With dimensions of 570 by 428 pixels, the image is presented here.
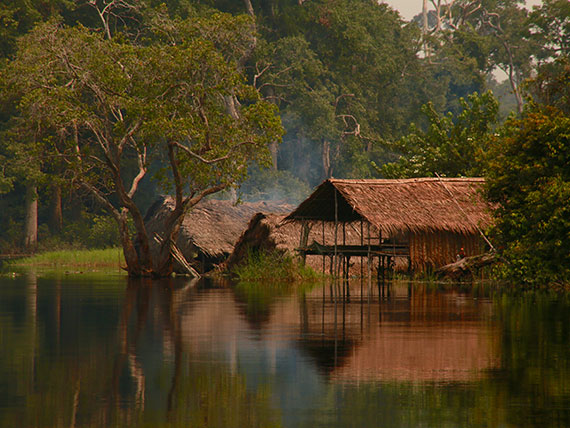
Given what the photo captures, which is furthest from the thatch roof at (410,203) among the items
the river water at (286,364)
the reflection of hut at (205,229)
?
the river water at (286,364)

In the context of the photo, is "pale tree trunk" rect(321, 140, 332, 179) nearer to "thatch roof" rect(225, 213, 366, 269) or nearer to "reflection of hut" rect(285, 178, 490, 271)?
"thatch roof" rect(225, 213, 366, 269)

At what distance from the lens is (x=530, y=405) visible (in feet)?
24.9

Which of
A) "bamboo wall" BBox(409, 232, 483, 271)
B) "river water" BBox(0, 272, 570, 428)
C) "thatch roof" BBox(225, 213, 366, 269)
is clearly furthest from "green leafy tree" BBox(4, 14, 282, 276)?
"river water" BBox(0, 272, 570, 428)

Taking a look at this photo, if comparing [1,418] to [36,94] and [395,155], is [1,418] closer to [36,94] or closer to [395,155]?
[36,94]

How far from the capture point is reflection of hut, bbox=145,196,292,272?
32.9m

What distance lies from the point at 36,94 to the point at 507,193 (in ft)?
47.2

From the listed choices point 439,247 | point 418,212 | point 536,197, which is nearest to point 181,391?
point 536,197

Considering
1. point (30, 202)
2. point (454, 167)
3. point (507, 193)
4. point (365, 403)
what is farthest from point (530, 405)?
point (30, 202)

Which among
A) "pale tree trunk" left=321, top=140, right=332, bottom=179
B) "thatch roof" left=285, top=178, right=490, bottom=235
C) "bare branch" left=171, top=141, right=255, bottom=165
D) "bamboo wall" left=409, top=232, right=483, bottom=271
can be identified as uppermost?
"pale tree trunk" left=321, top=140, right=332, bottom=179

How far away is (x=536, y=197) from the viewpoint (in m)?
20.5

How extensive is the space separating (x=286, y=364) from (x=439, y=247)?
17.6m

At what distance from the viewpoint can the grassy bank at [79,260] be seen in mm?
38875

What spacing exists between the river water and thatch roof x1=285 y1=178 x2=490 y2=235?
7491 millimetres

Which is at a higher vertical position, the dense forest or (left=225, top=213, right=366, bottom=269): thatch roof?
the dense forest
